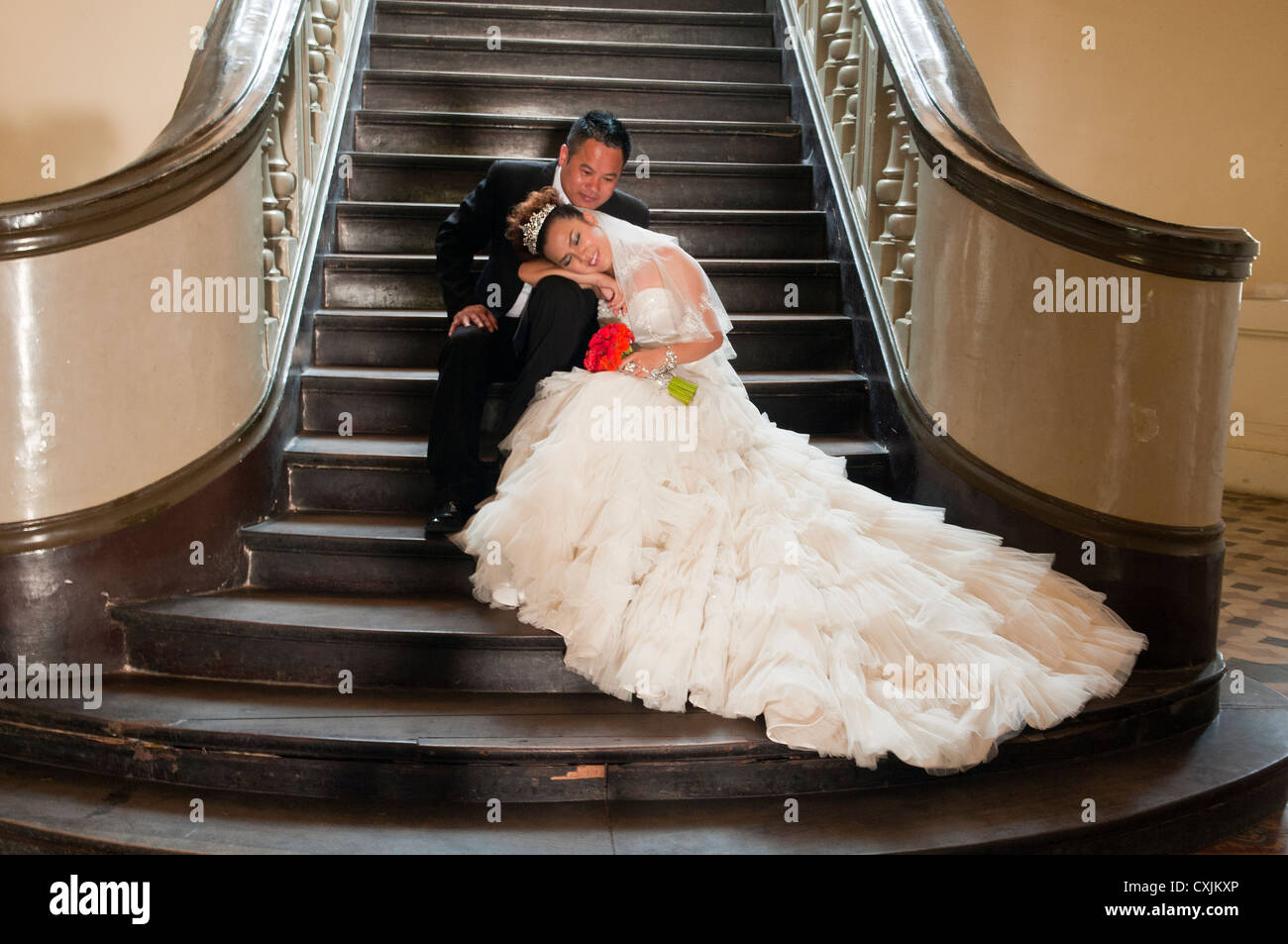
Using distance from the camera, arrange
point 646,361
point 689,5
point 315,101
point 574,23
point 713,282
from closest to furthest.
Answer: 1. point 646,361
2. point 315,101
3. point 713,282
4. point 574,23
5. point 689,5

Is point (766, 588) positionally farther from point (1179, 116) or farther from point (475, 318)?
point (1179, 116)

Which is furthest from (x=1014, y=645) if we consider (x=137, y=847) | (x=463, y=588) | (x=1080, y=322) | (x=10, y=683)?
(x=10, y=683)

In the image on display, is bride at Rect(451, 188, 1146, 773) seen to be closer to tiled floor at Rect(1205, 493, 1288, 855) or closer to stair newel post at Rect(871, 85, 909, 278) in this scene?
tiled floor at Rect(1205, 493, 1288, 855)

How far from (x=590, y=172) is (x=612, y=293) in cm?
36

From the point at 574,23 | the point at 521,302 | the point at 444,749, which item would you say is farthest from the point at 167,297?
the point at 574,23

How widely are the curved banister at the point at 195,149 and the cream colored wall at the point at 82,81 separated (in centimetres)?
241

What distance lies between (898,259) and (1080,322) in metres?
0.96

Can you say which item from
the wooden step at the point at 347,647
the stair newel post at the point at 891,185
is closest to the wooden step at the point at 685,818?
the wooden step at the point at 347,647

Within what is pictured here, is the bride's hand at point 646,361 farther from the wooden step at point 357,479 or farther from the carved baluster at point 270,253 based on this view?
the carved baluster at point 270,253

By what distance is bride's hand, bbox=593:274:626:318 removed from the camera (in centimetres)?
325

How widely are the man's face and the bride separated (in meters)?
0.10

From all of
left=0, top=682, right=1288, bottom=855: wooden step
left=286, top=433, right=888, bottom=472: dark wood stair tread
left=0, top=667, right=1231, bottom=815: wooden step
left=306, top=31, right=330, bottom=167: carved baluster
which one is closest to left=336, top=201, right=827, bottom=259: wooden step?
left=306, top=31, right=330, bottom=167: carved baluster

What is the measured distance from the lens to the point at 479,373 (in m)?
3.38

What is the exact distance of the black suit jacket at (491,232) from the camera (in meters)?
3.70
